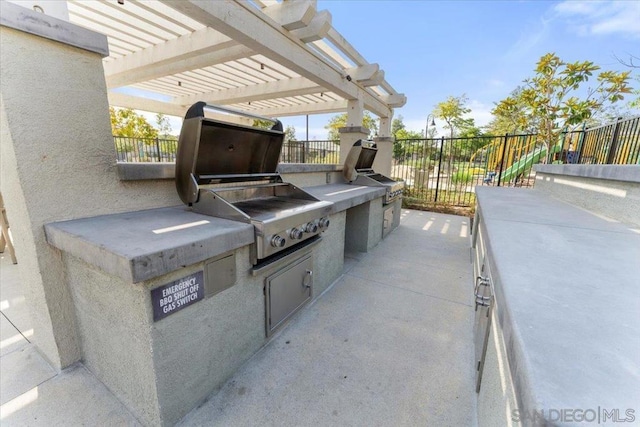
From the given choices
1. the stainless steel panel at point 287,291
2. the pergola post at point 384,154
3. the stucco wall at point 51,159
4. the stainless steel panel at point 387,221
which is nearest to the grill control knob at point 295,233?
the stainless steel panel at point 287,291

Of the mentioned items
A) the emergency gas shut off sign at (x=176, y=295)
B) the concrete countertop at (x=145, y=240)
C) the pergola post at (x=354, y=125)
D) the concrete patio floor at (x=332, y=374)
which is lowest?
the concrete patio floor at (x=332, y=374)

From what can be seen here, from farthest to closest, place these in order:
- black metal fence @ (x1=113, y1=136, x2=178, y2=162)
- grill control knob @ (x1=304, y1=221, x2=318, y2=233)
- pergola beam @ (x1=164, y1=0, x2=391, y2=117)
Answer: black metal fence @ (x1=113, y1=136, x2=178, y2=162) < pergola beam @ (x1=164, y1=0, x2=391, y2=117) < grill control knob @ (x1=304, y1=221, x2=318, y2=233)

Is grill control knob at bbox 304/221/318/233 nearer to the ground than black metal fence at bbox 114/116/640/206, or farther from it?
nearer to the ground

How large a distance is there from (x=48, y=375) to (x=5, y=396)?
0.64 ft

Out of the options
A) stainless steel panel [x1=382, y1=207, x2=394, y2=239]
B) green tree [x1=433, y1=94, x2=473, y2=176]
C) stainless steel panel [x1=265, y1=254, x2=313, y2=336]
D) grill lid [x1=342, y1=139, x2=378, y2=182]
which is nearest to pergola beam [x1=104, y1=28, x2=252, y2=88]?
grill lid [x1=342, y1=139, x2=378, y2=182]

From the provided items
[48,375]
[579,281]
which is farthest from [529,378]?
[48,375]

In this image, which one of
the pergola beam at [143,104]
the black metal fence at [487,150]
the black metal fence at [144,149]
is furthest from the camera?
the black metal fence at [144,149]

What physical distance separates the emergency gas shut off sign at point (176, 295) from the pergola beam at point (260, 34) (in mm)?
2214

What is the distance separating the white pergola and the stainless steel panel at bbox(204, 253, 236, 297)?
216 centimetres

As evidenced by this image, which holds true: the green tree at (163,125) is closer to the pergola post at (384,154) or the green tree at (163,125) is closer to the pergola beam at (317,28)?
the pergola post at (384,154)

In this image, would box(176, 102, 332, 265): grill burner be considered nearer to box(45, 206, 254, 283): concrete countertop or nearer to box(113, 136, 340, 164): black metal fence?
box(45, 206, 254, 283): concrete countertop

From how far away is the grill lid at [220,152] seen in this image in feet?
6.07

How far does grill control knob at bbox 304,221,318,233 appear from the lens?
217 centimetres

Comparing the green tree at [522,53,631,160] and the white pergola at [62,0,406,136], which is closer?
the white pergola at [62,0,406,136]
